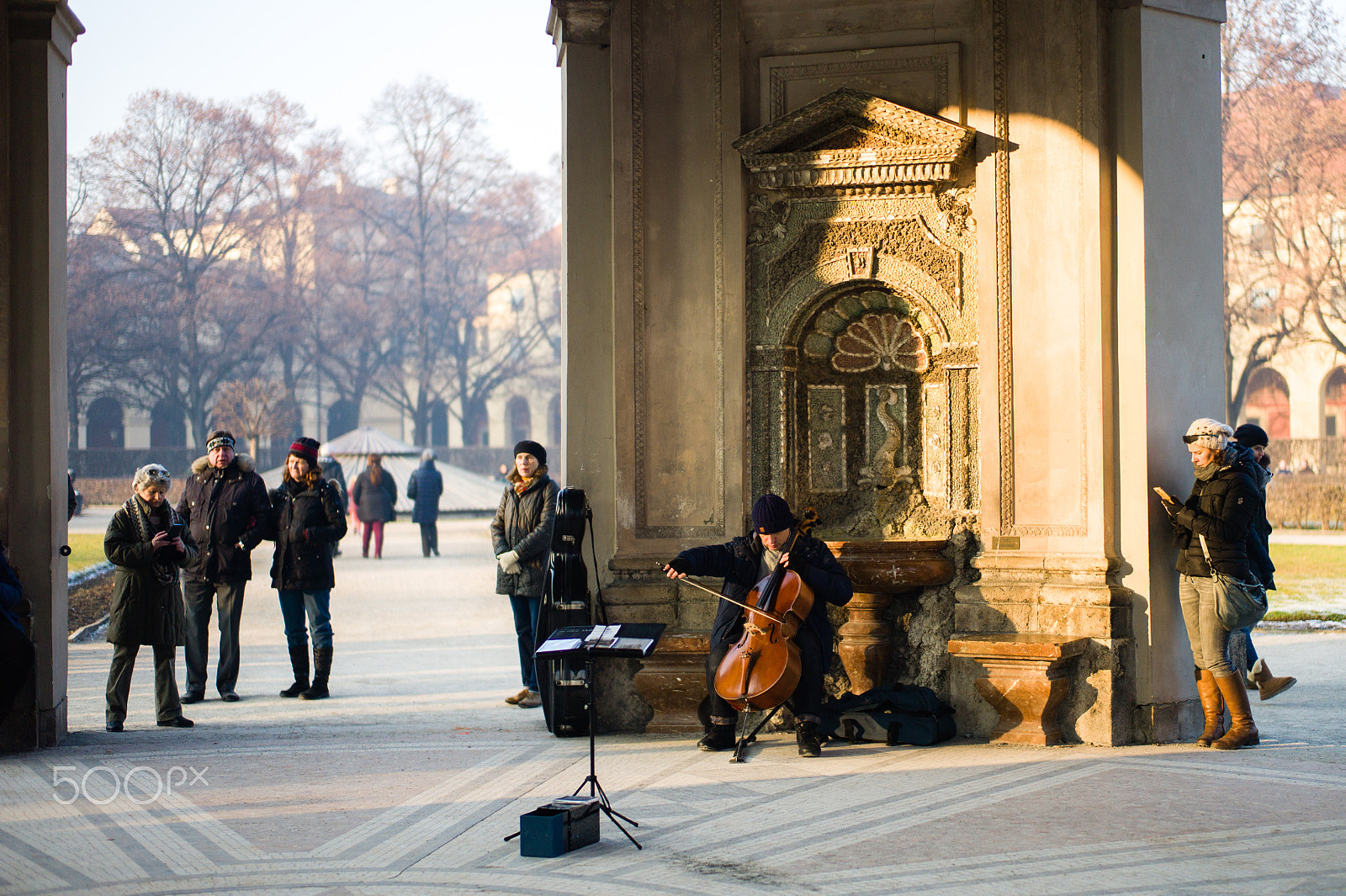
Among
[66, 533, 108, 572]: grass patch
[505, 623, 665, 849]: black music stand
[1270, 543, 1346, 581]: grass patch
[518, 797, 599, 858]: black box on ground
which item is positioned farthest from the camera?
[66, 533, 108, 572]: grass patch

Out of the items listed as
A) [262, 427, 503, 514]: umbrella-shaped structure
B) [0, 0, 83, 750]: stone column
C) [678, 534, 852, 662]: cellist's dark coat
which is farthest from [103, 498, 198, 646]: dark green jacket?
[262, 427, 503, 514]: umbrella-shaped structure

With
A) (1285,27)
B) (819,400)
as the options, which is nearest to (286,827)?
(819,400)

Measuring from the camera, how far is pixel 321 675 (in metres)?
9.31

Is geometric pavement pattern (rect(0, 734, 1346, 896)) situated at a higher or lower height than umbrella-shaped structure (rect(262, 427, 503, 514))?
lower


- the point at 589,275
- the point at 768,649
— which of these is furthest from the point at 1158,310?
the point at 589,275

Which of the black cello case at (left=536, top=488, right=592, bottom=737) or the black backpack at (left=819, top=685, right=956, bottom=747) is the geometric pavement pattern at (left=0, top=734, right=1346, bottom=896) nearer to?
the black backpack at (left=819, top=685, right=956, bottom=747)

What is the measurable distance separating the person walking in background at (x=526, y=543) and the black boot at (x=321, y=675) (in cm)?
132

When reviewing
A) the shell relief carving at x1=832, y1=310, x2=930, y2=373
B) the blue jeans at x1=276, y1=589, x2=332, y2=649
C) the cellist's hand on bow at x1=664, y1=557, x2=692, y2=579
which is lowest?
the blue jeans at x1=276, y1=589, x2=332, y2=649

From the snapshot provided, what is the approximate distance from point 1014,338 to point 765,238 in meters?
1.65

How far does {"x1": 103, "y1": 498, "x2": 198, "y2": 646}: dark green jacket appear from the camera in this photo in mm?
8023

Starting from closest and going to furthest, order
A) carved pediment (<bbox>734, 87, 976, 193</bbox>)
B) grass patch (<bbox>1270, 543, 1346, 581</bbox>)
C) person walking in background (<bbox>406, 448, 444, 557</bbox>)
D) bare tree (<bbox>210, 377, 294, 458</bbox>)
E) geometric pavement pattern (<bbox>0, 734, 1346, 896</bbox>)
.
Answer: geometric pavement pattern (<bbox>0, 734, 1346, 896</bbox>), carved pediment (<bbox>734, 87, 976, 193</bbox>), grass patch (<bbox>1270, 543, 1346, 581</bbox>), person walking in background (<bbox>406, 448, 444, 557</bbox>), bare tree (<bbox>210, 377, 294, 458</bbox>)

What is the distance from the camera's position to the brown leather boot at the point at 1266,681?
9.13 metres

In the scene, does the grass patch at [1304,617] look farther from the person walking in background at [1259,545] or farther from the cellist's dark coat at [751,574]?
the cellist's dark coat at [751,574]

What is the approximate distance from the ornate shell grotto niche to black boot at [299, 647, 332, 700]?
338 centimetres
